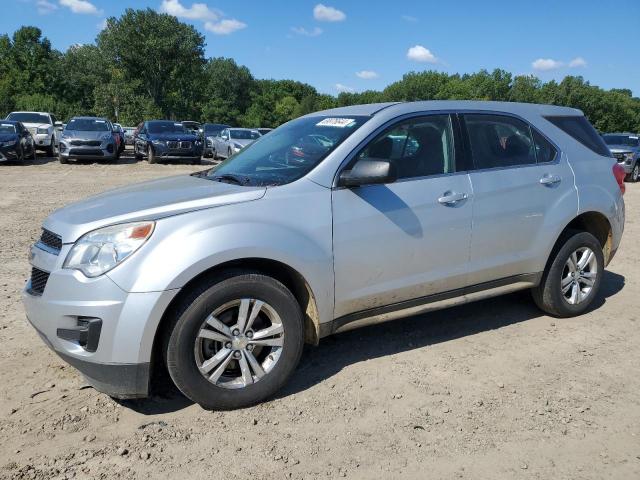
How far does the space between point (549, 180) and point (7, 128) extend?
19.6m

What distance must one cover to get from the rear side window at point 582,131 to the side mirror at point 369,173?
81.4 inches

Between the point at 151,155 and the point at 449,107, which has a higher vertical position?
the point at 449,107

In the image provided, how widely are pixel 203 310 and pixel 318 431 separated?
36.3 inches

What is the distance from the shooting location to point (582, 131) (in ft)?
16.4

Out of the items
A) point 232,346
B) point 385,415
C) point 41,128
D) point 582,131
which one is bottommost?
point 385,415

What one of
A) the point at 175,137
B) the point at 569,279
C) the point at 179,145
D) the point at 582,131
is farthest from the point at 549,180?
the point at 175,137

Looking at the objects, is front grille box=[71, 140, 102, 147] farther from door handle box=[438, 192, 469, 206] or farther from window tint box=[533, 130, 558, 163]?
door handle box=[438, 192, 469, 206]

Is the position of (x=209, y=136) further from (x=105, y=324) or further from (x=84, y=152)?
(x=105, y=324)

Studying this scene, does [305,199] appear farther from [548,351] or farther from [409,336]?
[548,351]

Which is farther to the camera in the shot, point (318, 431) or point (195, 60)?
point (195, 60)

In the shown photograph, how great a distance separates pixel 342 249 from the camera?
11.6 feet

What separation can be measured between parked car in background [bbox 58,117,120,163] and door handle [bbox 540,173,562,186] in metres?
18.3

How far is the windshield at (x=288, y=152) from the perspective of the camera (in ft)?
12.2

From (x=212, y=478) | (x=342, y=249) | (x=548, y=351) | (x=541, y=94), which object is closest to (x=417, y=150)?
(x=342, y=249)
